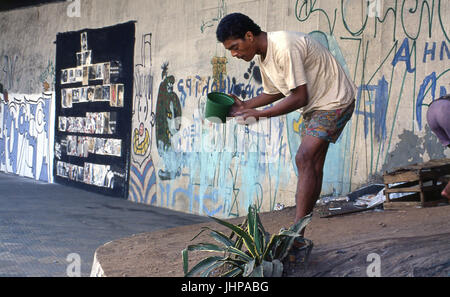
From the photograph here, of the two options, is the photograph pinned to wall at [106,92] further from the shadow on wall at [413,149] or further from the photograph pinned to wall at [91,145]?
the shadow on wall at [413,149]

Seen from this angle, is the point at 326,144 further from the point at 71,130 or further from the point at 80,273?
the point at 71,130

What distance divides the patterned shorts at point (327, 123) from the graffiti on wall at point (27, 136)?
35.7 ft

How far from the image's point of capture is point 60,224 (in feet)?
27.2

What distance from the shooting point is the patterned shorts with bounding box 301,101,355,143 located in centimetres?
402

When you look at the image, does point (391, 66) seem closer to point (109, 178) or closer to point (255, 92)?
point (255, 92)

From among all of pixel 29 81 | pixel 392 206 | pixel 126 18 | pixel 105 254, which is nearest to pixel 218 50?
pixel 126 18

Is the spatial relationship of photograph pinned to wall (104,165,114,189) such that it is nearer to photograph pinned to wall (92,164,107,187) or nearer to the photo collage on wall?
the photo collage on wall

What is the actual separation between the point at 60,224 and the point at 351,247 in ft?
17.6

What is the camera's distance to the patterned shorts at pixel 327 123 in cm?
402

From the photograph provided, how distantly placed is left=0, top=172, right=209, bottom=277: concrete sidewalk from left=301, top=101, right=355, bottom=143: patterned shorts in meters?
2.62

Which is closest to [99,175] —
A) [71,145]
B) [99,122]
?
[99,122]

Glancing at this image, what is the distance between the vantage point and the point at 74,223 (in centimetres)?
841

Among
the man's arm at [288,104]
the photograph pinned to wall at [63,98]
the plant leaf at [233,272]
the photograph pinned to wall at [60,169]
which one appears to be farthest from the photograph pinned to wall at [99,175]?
the plant leaf at [233,272]
